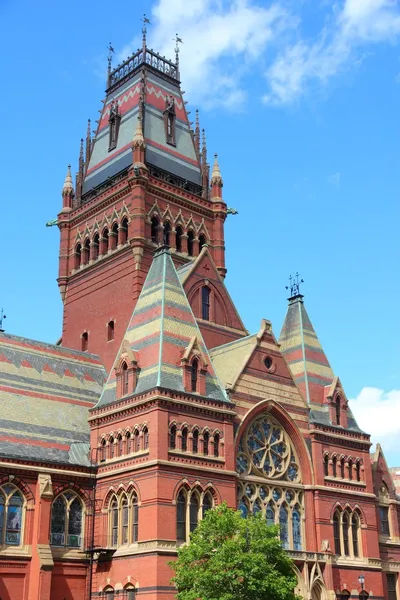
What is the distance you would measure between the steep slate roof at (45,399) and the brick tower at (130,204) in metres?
3.74

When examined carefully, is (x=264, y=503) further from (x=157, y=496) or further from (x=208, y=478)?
(x=157, y=496)

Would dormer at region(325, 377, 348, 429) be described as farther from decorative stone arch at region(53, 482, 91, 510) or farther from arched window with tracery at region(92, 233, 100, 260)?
arched window with tracery at region(92, 233, 100, 260)

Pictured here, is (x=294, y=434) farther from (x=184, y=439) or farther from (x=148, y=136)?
(x=148, y=136)

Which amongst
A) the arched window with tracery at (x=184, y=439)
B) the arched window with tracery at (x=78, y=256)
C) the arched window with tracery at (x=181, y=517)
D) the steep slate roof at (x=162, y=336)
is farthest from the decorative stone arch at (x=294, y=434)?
the arched window with tracery at (x=78, y=256)

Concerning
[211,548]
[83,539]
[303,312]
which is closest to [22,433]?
[83,539]

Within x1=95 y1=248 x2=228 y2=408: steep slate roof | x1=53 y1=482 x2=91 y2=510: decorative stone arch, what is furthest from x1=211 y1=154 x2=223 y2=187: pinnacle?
x1=53 y1=482 x2=91 y2=510: decorative stone arch

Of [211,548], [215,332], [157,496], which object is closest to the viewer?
[211,548]

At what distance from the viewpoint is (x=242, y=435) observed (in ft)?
169

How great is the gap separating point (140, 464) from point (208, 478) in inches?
160

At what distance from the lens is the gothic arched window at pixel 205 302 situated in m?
62.0

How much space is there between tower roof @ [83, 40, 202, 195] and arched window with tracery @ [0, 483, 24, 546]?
99.5 ft

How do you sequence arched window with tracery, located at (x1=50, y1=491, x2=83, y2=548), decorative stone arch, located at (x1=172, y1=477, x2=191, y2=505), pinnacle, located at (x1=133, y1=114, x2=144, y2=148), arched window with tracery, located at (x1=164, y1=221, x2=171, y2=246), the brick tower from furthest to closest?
arched window with tracery, located at (x1=164, y1=221, x2=171, y2=246) → pinnacle, located at (x1=133, y1=114, x2=144, y2=148) → the brick tower → arched window with tracery, located at (x1=50, y1=491, x2=83, y2=548) → decorative stone arch, located at (x1=172, y1=477, x2=191, y2=505)

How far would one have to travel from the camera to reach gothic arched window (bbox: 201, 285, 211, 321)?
203ft

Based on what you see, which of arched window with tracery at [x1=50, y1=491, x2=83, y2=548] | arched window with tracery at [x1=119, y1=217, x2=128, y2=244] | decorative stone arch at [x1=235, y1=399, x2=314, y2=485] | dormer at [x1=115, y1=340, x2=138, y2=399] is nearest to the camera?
arched window with tracery at [x1=50, y1=491, x2=83, y2=548]
